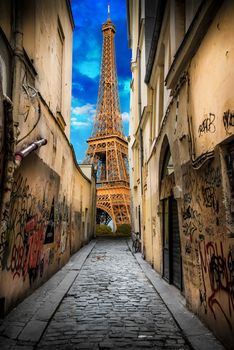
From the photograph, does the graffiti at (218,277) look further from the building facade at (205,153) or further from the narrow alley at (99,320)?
the narrow alley at (99,320)

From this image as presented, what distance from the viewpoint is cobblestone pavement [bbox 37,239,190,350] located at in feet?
13.1

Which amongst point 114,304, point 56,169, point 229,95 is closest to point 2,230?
point 114,304

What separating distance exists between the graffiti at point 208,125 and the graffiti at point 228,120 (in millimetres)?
395

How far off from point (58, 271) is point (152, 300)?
4.00 m

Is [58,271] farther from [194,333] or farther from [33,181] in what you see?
[194,333]

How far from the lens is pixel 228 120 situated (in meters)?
3.42

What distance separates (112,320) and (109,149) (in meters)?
35.3

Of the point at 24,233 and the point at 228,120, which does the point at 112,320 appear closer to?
the point at 24,233

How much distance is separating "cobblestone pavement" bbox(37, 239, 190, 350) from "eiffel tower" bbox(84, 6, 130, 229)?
26885mm

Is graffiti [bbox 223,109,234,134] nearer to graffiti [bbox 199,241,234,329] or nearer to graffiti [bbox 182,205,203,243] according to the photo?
graffiti [bbox 199,241,234,329]

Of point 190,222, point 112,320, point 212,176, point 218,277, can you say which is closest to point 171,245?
point 190,222

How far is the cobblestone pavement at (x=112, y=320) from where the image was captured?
3990 mm

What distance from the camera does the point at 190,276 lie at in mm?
5242

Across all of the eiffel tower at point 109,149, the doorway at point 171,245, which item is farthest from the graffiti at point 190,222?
the eiffel tower at point 109,149
